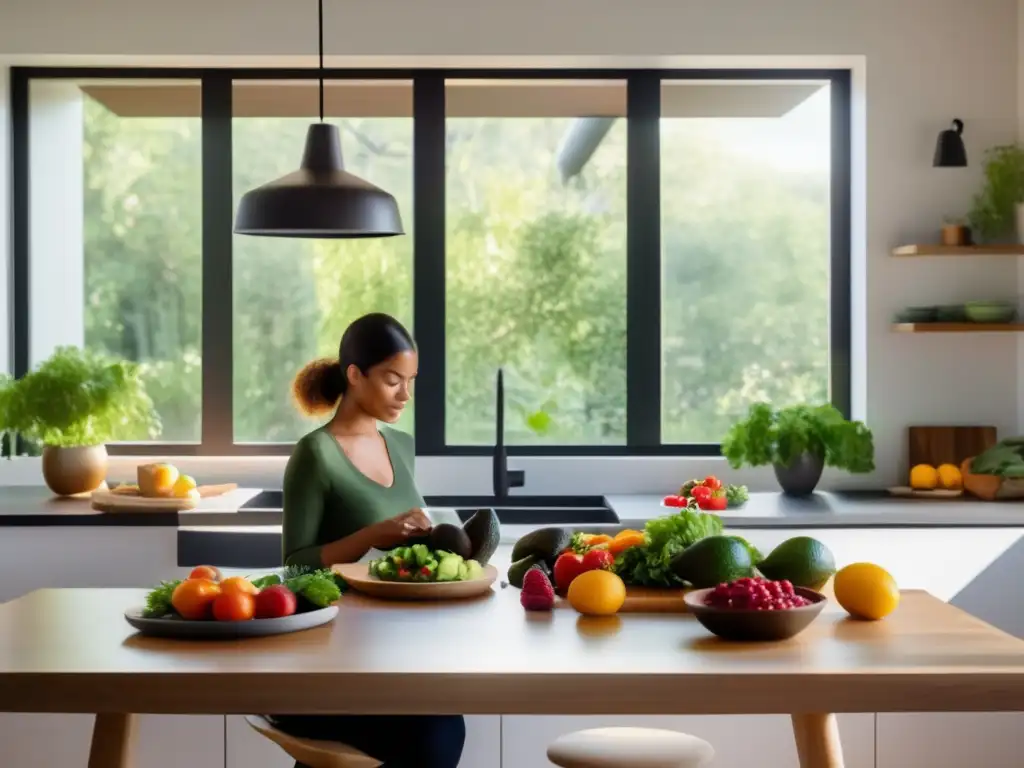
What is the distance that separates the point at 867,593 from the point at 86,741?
1986 millimetres

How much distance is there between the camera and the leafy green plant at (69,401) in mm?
4578

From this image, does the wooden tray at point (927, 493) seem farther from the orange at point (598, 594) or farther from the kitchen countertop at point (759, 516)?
the orange at point (598, 594)

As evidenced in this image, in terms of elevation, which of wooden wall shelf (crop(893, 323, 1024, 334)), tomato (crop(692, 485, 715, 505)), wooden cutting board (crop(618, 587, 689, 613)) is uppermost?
wooden wall shelf (crop(893, 323, 1024, 334))

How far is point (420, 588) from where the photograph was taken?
265cm

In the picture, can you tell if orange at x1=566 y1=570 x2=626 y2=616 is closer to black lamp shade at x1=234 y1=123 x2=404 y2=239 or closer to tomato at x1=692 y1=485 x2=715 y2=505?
black lamp shade at x1=234 y1=123 x2=404 y2=239

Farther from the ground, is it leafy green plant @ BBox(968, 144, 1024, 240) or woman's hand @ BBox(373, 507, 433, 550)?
leafy green plant @ BBox(968, 144, 1024, 240)

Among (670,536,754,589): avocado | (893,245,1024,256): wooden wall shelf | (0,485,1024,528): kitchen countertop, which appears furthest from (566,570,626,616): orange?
(893,245,1024,256): wooden wall shelf

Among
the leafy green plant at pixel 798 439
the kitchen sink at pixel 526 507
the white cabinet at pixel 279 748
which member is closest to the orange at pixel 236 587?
the white cabinet at pixel 279 748

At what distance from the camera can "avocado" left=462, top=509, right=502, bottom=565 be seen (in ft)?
9.34

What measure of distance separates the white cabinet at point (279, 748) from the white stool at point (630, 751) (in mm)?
739

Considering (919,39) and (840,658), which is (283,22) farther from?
(840,658)

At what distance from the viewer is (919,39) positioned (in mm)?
4793

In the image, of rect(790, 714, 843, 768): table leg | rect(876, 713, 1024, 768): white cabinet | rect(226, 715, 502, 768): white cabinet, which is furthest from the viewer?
rect(876, 713, 1024, 768): white cabinet

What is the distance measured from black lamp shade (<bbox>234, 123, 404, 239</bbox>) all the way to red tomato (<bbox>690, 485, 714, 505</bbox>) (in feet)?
5.06
